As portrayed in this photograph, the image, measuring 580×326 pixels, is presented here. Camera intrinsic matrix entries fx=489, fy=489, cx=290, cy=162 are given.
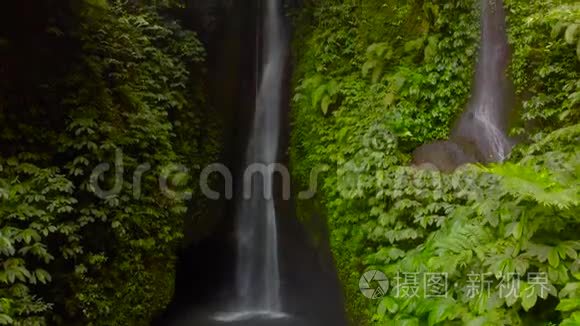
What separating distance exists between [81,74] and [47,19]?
30.3 inches

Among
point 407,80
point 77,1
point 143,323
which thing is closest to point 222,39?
point 77,1

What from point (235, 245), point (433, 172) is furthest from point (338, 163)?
point (235, 245)

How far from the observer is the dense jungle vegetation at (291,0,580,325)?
404 cm

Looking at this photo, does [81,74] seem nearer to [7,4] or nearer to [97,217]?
[7,4]

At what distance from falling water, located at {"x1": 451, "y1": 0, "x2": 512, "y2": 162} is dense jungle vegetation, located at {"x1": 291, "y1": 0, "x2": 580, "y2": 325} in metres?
0.16

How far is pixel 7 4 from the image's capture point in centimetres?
571
